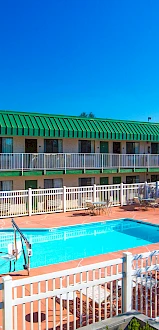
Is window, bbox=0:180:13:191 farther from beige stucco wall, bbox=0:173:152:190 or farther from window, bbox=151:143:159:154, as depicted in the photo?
window, bbox=151:143:159:154

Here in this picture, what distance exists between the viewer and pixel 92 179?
2531 centimetres

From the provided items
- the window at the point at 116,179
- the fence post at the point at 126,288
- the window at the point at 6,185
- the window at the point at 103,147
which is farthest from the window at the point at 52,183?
the fence post at the point at 126,288

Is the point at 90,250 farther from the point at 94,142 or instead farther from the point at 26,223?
the point at 94,142

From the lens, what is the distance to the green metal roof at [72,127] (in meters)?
20.6

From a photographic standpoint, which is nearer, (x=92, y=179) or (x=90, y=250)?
(x=90, y=250)

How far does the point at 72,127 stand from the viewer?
23094mm

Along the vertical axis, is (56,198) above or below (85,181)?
below

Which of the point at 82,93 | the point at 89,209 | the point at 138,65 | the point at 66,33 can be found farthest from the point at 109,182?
the point at 82,93

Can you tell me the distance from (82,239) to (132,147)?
15.6 meters

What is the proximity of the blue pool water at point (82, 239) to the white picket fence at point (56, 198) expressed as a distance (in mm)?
2769

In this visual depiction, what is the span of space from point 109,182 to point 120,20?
40.0ft

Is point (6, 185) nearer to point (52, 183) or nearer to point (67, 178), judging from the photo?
point (52, 183)

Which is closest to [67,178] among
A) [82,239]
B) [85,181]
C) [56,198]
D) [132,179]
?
[85,181]

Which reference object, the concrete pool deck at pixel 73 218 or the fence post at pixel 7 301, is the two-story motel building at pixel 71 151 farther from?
the fence post at pixel 7 301
